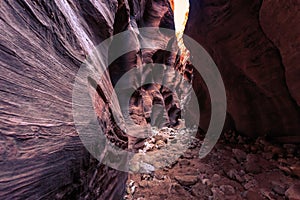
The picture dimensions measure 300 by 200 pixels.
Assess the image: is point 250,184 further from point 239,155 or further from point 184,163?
point 184,163

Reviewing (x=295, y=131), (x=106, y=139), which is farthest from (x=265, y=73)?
(x=106, y=139)

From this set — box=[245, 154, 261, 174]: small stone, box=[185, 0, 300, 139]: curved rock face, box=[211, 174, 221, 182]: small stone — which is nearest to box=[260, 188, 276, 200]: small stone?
box=[245, 154, 261, 174]: small stone

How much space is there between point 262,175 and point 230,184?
0.55 metres

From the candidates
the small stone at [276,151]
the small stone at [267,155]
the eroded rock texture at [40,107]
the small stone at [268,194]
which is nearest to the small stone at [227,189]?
the small stone at [268,194]

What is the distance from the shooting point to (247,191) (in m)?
2.33

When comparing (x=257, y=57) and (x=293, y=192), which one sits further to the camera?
(x=257, y=57)

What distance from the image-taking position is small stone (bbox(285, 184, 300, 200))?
1.94m

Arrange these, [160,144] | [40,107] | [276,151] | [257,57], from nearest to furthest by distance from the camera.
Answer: [40,107] → [276,151] → [257,57] → [160,144]

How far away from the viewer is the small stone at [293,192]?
1936mm

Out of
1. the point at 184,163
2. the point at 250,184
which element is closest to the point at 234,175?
the point at 250,184

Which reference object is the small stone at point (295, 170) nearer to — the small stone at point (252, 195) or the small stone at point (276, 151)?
the small stone at point (276, 151)

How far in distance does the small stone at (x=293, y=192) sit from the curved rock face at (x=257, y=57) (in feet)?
4.21

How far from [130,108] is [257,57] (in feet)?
12.2

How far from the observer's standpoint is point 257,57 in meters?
3.13
